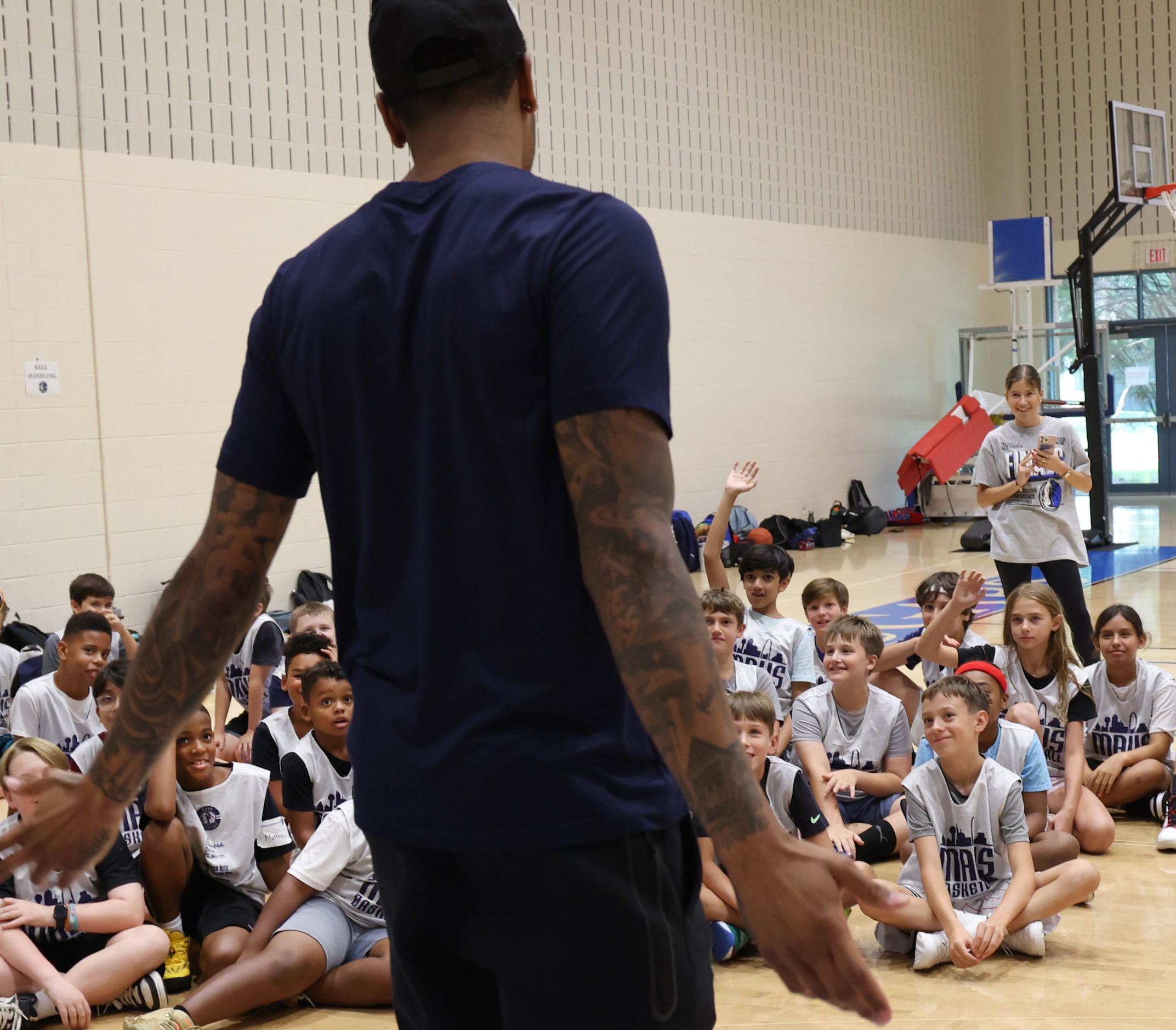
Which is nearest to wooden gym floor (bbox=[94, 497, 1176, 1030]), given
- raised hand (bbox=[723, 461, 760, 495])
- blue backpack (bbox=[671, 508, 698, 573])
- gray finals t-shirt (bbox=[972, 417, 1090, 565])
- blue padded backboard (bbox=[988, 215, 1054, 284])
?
raised hand (bbox=[723, 461, 760, 495])

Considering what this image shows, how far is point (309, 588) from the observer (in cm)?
975

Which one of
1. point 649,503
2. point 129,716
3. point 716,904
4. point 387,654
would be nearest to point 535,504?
point 649,503

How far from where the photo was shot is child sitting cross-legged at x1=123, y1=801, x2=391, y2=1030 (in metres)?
3.37

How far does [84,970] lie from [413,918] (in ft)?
8.73

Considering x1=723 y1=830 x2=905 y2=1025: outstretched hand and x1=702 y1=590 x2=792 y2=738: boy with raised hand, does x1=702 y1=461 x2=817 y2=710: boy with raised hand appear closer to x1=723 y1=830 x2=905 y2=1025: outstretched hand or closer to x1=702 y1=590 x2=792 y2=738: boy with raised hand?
x1=702 y1=590 x2=792 y2=738: boy with raised hand

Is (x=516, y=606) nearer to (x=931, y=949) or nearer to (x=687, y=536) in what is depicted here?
(x=931, y=949)

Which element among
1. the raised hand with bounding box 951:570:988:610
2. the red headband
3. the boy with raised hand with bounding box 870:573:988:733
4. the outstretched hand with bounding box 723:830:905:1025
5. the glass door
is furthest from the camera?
the glass door

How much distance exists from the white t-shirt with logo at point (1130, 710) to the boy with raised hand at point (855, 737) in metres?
0.83

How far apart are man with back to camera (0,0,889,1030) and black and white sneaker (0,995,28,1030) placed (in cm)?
256

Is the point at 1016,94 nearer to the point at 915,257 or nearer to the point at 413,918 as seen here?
the point at 915,257

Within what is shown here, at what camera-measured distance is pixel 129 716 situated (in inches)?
55.2

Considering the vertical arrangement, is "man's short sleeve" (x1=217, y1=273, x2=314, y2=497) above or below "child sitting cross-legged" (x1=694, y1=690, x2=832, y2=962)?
above

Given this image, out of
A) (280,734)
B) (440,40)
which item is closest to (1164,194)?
(280,734)

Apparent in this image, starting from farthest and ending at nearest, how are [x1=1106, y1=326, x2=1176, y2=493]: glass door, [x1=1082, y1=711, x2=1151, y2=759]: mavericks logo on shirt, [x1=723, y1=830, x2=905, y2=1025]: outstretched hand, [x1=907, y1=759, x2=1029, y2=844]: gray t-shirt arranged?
[x1=1106, y1=326, x2=1176, y2=493]: glass door → [x1=1082, y1=711, x2=1151, y2=759]: mavericks logo on shirt → [x1=907, y1=759, x2=1029, y2=844]: gray t-shirt → [x1=723, y1=830, x2=905, y2=1025]: outstretched hand
